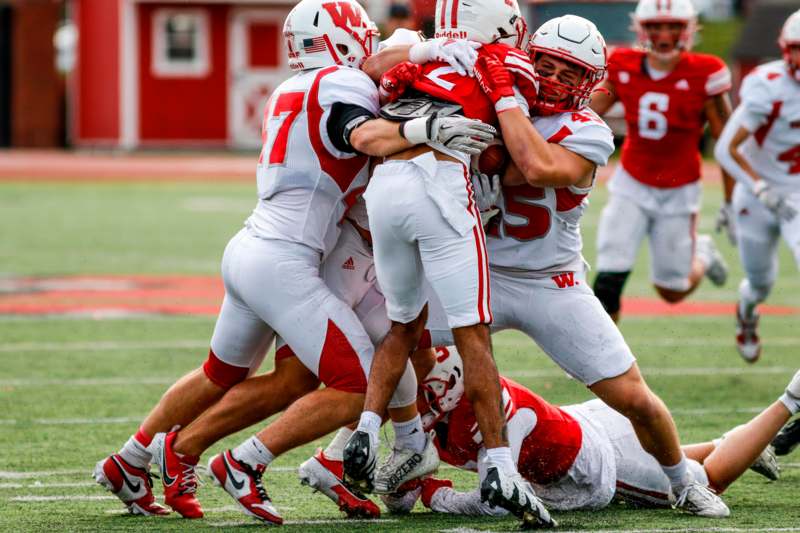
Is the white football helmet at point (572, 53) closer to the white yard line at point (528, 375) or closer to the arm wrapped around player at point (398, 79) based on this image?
the arm wrapped around player at point (398, 79)

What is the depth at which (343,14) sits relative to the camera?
503cm

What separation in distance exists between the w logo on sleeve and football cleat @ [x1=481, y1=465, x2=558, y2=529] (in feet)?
2.43

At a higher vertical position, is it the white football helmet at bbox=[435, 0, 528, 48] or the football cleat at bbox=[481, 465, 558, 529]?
the white football helmet at bbox=[435, 0, 528, 48]

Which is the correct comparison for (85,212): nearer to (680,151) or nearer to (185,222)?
(185,222)

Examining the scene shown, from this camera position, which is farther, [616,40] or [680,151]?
[616,40]

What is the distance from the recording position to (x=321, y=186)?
492cm

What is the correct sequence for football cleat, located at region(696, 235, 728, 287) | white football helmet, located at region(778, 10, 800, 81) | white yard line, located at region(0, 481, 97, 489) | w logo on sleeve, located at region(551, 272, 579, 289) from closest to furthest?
w logo on sleeve, located at region(551, 272, 579, 289) < white yard line, located at region(0, 481, 97, 489) < white football helmet, located at region(778, 10, 800, 81) < football cleat, located at region(696, 235, 728, 287)

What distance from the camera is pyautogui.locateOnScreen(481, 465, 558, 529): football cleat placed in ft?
14.6

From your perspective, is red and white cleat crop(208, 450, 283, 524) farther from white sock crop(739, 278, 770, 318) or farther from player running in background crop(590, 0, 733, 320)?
white sock crop(739, 278, 770, 318)

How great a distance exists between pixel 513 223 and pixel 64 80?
85.1 ft

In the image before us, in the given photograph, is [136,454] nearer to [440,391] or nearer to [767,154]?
[440,391]

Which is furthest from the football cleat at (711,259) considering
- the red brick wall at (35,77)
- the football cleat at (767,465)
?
the red brick wall at (35,77)

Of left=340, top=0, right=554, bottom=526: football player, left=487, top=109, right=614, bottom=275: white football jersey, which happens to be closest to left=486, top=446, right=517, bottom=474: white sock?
left=340, top=0, right=554, bottom=526: football player

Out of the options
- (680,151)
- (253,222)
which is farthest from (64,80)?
(253,222)
